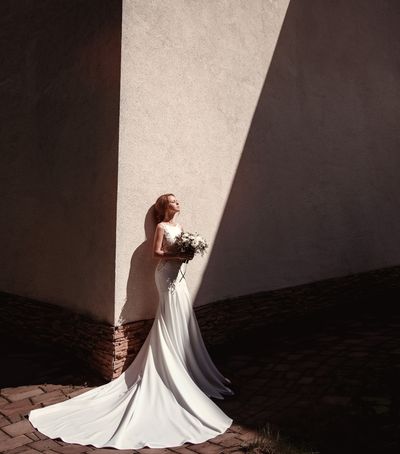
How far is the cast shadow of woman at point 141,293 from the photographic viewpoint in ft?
14.1

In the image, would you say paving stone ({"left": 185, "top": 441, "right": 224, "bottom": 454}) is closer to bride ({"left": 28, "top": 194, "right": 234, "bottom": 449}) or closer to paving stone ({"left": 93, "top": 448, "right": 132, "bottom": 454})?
bride ({"left": 28, "top": 194, "right": 234, "bottom": 449})

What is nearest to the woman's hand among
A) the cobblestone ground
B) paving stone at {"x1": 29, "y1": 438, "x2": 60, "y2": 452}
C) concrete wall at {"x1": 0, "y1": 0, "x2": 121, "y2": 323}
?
Result: concrete wall at {"x1": 0, "y1": 0, "x2": 121, "y2": 323}

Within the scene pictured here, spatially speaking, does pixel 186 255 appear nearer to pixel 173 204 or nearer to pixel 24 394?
pixel 173 204

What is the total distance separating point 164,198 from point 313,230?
331 centimetres

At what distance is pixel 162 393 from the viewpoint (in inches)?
145

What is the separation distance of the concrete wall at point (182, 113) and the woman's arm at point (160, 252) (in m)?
0.20

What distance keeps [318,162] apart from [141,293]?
4224mm

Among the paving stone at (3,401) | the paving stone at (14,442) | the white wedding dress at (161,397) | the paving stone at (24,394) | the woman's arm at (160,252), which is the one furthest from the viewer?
the woman's arm at (160,252)

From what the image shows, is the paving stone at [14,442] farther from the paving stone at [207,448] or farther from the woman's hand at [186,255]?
the woman's hand at [186,255]

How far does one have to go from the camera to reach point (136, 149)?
4.36 metres

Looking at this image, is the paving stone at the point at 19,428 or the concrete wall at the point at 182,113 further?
the concrete wall at the point at 182,113

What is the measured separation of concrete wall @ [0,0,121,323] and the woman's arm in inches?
18.8

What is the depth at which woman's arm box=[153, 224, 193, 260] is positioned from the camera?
422 centimetres

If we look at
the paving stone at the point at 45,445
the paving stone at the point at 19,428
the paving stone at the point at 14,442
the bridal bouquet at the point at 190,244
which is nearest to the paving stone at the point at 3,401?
the paving stone at the point at 19,428
